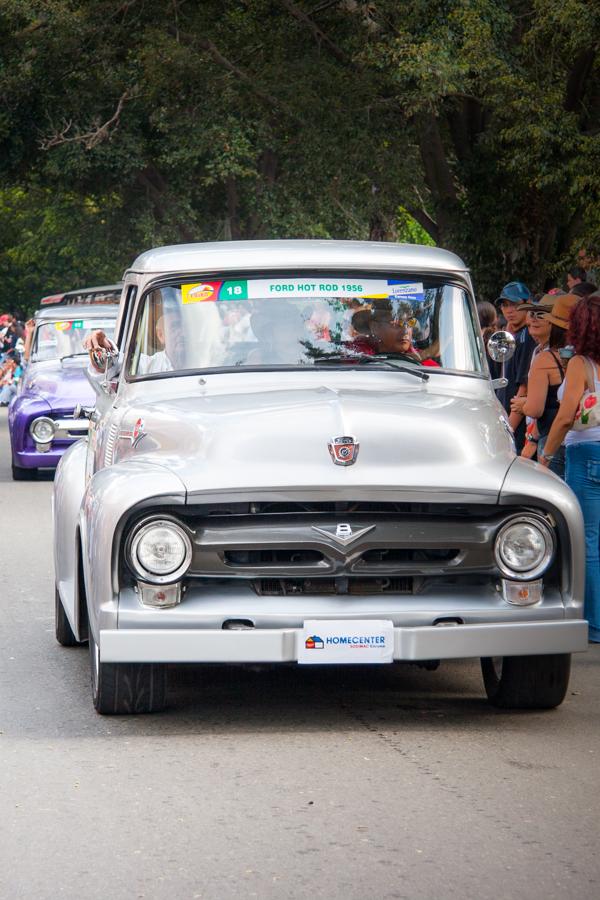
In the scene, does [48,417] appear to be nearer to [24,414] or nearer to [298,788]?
[24,414]

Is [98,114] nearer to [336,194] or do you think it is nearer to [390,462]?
[336,194]

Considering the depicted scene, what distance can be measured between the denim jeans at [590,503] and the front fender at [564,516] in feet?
6.76

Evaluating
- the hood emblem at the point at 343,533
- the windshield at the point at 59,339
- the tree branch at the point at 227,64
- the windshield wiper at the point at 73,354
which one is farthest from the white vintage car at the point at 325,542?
the tree branch at the point at 227,64

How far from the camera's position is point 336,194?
93.9ft

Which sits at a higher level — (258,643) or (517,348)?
(517,348)

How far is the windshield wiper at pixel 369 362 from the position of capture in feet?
24.9

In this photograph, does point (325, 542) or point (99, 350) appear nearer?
point (325, 542)

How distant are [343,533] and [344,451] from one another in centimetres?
32

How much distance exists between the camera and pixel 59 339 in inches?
780

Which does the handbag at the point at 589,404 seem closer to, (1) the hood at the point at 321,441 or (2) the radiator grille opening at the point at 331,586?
(1) the hood at the point at 321,441

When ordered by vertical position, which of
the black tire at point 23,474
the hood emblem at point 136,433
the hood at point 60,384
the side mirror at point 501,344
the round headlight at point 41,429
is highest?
the side mirror at point 501,344

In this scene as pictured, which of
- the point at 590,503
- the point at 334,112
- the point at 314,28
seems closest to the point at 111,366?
the point at 590,503

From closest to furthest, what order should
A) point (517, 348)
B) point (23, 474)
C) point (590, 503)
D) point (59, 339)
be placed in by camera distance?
1. point (590, 503)
2. point (517, 348)
3. point (23, 474)
4. point (59, 339)

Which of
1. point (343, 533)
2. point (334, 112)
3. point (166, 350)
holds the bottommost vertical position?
point (343, 533)
